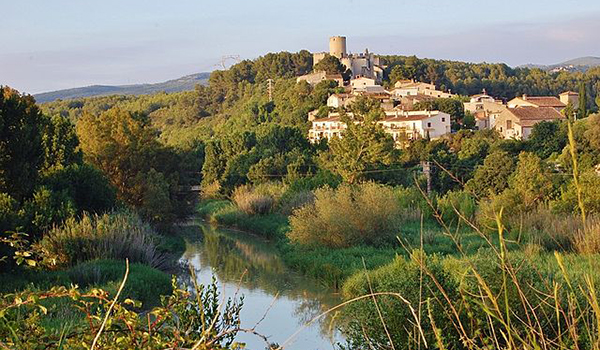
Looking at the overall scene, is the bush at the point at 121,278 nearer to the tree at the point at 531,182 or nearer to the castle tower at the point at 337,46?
the tree at the point at 531,182

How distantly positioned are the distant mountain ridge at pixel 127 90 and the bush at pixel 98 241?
72338mm

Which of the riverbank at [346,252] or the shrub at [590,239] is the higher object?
the shrub at [590,239]

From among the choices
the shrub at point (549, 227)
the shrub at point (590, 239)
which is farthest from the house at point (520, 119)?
the shrub at point (590, 239)

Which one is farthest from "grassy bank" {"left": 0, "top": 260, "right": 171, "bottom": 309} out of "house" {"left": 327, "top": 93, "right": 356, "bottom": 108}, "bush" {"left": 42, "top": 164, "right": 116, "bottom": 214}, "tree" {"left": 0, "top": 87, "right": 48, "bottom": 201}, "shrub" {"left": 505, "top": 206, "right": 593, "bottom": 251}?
"house" {"left": 327, "top": 93, "right": 356, "bottom": 108}

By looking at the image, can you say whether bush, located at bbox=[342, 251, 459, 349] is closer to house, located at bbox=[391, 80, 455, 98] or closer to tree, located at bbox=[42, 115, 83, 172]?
tree, located at bbox=[42, 115, 83, 172]

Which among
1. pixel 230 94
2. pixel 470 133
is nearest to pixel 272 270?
pixel 470 133

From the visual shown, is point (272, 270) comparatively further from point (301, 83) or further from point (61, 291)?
point (301, 83)

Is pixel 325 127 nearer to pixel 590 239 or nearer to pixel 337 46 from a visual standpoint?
pixel 590 239

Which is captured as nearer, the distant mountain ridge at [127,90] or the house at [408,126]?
the house at [408,126]

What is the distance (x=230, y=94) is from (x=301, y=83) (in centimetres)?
1177

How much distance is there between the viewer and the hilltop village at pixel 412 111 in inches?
1789

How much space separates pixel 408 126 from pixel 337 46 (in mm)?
45059

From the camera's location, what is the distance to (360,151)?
2870cm

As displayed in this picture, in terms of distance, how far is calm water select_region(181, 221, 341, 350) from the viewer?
11477mm
